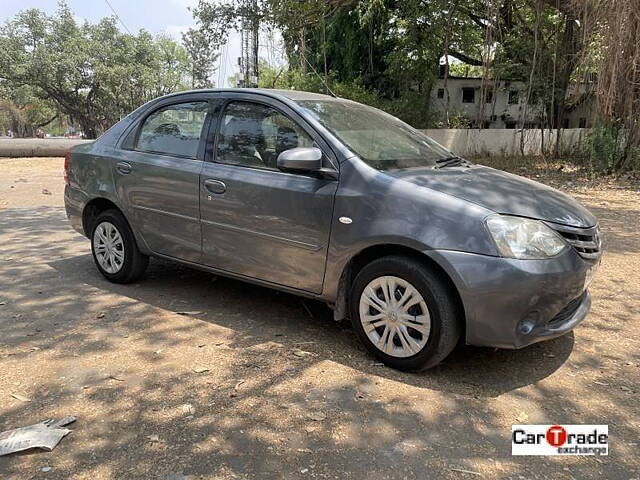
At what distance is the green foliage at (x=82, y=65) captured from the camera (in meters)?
37.7

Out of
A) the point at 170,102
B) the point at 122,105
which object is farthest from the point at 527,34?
the point at 122,105

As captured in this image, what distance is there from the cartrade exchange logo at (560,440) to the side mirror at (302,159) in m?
1.93

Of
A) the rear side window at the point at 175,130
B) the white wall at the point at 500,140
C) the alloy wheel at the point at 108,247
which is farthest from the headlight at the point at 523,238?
the white wall at the point at 500,140

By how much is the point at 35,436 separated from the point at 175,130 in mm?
2720

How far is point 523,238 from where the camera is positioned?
310 centimetres

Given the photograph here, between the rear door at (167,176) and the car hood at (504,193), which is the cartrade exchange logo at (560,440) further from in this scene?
the rear door at (167,176)

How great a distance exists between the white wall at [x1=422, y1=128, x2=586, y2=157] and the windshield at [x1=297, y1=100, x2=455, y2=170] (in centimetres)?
1336

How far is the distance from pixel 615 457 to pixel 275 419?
166 cm

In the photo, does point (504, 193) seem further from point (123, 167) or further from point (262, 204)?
point (123, 167)

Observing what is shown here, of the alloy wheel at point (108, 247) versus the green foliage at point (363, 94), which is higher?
the green foliage at point (363, 94)

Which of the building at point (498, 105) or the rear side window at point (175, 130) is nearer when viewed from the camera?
the rear side window at point (175, 130)

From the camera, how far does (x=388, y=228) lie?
332 cm

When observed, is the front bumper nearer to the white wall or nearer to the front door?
the front door

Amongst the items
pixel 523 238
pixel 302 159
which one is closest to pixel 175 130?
pixel 302 159
